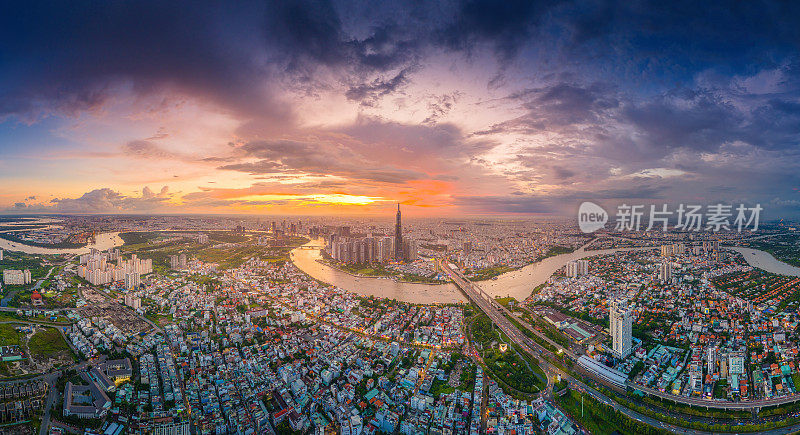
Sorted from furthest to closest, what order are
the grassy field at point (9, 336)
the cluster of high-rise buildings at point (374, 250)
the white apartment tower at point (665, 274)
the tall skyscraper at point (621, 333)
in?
the cluster of high-rise buildings at point (374, 250) → the white apartment tower at point (665, 274) → the tall skyscraper at point (621, 333) → the grassy field at point (9, 336)

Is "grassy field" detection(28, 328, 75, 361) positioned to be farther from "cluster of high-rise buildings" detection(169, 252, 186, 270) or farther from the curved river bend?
the curved river bend

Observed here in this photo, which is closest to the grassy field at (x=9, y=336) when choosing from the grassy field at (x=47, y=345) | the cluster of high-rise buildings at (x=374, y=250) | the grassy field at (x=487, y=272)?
the grassy field at (x=47, y=345)

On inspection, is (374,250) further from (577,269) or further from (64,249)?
(64,249)

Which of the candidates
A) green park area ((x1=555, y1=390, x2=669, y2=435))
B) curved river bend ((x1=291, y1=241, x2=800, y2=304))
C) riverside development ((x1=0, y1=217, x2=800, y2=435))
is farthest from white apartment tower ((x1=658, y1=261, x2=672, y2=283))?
green park area ((x1=555, y1=390, x2=669, y2=435))

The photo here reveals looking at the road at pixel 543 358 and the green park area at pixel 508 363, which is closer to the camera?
the road at pixel 543 358

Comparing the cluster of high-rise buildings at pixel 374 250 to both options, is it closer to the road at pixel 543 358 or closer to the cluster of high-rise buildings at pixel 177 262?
the road at pixel 543 358

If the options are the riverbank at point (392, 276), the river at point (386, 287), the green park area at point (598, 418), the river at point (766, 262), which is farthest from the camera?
the riverbank at point (392, 276)

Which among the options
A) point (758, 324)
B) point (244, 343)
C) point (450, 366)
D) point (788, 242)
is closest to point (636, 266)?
point (758, 324)

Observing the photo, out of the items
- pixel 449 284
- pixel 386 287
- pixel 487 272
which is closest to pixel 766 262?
pixel 487 272
